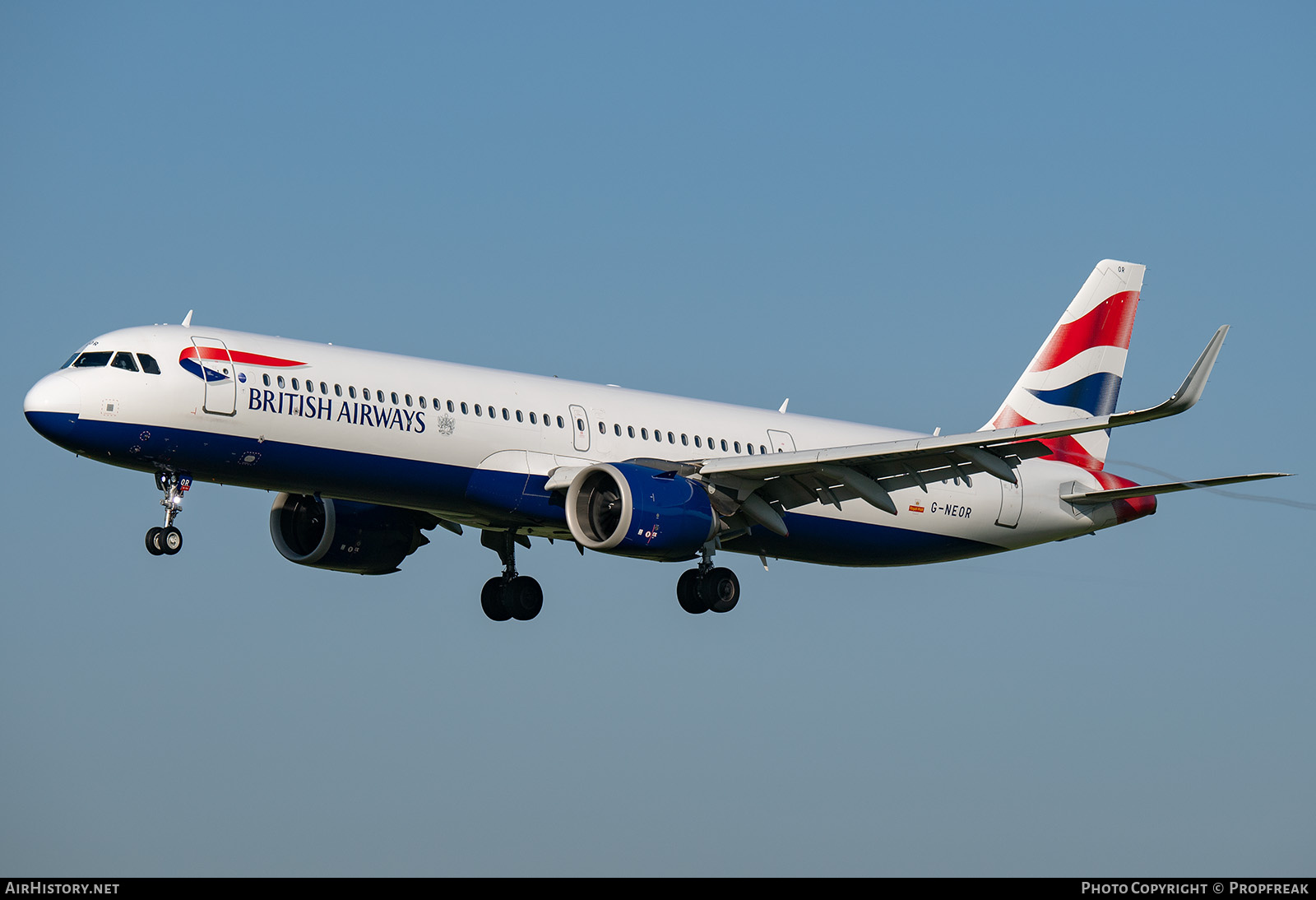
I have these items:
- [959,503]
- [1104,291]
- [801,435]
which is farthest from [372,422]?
[1104,291]

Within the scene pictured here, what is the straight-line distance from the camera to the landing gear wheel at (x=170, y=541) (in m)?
34.7

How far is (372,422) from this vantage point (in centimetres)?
3569

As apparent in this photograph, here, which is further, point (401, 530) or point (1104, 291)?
point (1104, 291)

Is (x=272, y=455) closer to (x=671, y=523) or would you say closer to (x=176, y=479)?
(x=176, y=479)

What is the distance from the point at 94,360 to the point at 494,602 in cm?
1253

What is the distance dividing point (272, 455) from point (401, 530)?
26.7ft

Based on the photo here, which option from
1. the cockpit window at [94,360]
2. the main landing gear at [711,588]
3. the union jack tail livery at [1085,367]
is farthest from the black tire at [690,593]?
→ the cockpit window at [94,360]

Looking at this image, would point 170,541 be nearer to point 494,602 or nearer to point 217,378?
point 217,378

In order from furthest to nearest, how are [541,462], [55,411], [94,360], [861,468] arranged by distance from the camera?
[861,468], [541,462], [94,360], [55,411]

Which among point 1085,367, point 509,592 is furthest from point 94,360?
point 1085,367

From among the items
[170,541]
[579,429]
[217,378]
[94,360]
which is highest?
[579,429]

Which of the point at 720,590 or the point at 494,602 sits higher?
the point at 494,602

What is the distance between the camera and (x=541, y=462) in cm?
3800
